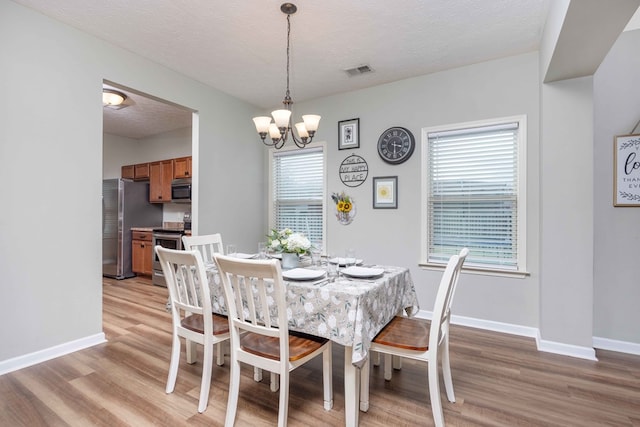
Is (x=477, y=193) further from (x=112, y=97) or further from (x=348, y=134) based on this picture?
(x=112, y=97)

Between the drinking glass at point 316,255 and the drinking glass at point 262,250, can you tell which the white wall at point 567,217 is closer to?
the drinking glass at point 316,255

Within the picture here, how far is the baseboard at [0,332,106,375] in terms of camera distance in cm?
235

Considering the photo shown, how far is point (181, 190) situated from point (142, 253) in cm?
138

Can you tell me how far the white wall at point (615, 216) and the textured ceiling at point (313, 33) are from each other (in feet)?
2.26

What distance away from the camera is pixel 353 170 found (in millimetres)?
4004

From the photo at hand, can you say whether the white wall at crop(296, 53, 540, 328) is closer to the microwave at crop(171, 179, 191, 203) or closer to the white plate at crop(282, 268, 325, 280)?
the white plate at crop(282, 268, 325, 280)

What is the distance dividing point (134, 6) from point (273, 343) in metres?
2.65

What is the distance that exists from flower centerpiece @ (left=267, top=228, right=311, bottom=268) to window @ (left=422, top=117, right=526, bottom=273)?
179cm

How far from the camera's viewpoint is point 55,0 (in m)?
2.37

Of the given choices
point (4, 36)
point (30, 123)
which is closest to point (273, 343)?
point (30, 123)

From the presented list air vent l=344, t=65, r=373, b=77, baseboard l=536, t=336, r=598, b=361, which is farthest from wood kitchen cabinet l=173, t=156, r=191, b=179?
baseboard l=536, t=336, r=598, b=361

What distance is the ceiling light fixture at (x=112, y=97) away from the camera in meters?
3.86

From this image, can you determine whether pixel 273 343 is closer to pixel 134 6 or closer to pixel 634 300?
pixel 134 6

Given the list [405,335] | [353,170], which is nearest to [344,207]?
[353,170]
